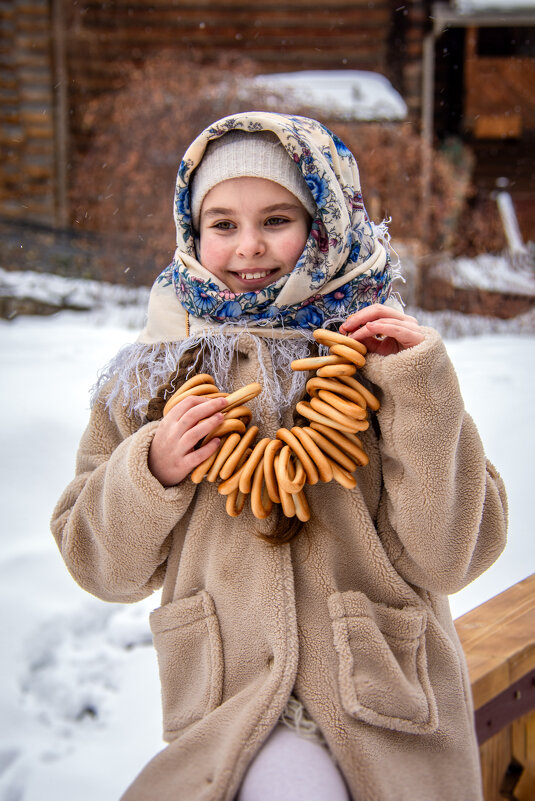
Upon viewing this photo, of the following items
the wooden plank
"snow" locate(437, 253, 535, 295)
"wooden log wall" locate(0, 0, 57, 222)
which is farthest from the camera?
"wooden log wall" locate(0, 0, 57, 222)

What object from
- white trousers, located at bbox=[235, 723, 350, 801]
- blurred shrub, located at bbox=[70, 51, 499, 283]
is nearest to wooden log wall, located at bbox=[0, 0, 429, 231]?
blurred shrub, located at bbox=[70, 51, 499, 283]

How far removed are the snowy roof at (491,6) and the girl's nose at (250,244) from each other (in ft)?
25.4

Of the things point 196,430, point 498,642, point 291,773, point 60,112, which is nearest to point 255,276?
point 196,430

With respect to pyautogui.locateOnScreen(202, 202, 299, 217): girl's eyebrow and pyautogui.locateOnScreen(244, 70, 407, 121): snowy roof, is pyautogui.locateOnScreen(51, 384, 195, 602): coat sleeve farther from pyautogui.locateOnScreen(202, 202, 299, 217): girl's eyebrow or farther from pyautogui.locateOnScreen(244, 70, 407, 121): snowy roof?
pyautogui.locateOnScreen(244, 70, 407, 121): snowy roof

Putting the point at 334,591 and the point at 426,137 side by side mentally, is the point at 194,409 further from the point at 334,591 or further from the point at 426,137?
the point at 426,137

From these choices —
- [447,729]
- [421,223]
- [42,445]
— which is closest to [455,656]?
[447,729]

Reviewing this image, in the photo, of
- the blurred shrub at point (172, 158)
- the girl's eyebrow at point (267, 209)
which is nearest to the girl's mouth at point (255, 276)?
the girl's eyebrow at point (267, 209)

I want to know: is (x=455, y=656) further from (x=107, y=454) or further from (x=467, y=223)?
(x=467, y=223)

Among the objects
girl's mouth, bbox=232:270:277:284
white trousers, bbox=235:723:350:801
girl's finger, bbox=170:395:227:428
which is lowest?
white trousers, bbox=235:723:350:801

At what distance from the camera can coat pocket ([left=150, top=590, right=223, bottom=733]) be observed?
125cm

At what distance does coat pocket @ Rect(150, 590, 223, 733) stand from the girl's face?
0.60 m

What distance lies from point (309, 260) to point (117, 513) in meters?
0.58

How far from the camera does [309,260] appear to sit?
1303 millimetres

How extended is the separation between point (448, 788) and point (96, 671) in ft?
4.62
